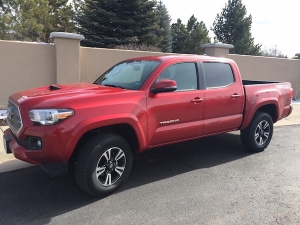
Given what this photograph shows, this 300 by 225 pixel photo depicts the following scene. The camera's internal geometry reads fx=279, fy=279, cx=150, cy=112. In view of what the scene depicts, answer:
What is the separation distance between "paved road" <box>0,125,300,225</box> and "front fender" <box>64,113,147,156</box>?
2.32 ft

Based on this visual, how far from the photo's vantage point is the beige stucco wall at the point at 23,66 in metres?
7.64

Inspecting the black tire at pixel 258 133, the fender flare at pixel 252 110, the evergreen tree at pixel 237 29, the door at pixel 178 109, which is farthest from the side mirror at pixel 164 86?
the evergreen tree at pixel 237 29

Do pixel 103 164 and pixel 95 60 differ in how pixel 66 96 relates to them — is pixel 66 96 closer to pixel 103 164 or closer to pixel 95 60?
pixel 103 164

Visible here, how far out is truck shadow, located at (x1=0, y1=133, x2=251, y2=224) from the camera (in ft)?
10.9

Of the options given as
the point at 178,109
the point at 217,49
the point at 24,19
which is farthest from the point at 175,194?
the point at 24,19

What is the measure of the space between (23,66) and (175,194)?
6144 millimetres

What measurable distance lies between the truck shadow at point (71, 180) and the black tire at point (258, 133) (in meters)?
0.25

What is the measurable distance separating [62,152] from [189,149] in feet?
10.2

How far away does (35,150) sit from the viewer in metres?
3.23

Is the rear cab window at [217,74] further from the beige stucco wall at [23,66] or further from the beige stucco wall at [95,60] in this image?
the beige stucco wall at [23,66]

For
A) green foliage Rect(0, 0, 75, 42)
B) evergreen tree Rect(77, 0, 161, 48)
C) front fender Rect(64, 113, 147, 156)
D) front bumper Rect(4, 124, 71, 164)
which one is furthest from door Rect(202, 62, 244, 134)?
green foliage Rect(0, 0, 75, 42)

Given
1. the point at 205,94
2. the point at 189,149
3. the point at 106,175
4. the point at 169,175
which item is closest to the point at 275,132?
the point at 189,149

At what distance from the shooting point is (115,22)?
17.0 metres

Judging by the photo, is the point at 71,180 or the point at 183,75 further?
the point at 183,75
